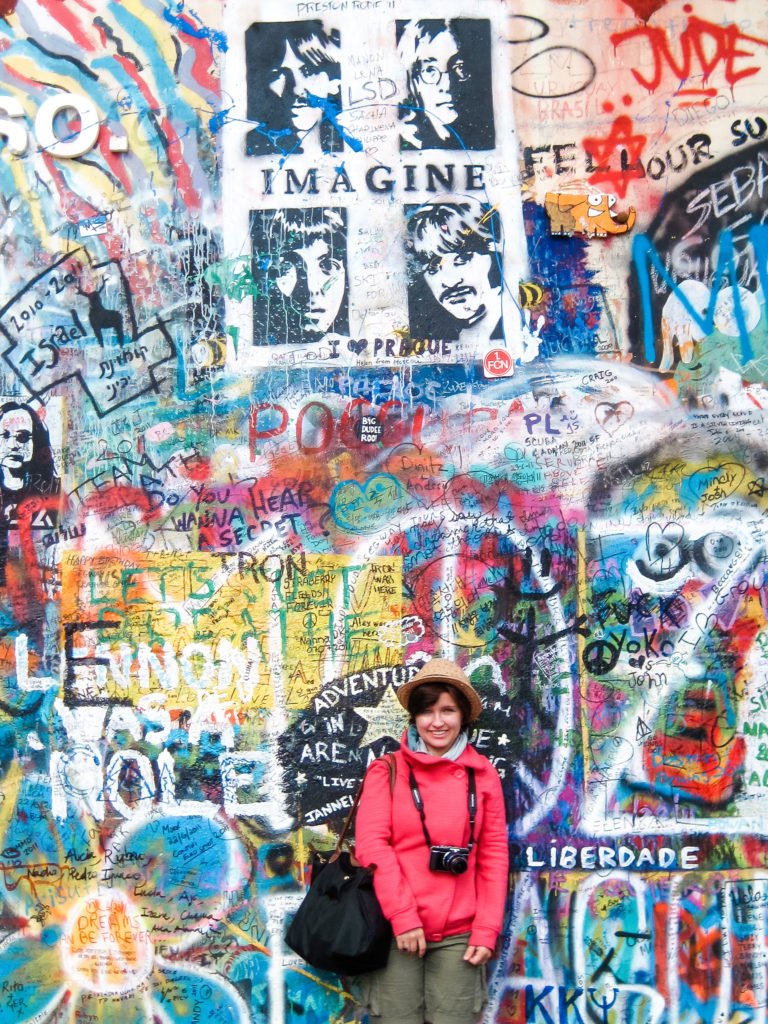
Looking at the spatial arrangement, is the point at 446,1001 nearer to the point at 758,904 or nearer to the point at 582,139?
the point at 758,904

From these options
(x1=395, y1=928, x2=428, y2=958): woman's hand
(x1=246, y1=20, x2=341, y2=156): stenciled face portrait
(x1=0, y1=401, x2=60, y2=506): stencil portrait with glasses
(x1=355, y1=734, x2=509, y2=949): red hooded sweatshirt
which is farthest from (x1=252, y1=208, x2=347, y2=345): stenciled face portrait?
(x1=395, y1=928, x2=428, y2=958): woman's hand

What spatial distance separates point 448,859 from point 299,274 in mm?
2597

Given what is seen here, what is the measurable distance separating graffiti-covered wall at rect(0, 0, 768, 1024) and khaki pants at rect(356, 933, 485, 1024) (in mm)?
511

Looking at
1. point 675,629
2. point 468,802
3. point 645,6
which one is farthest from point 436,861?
point 645,6

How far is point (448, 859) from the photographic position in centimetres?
342

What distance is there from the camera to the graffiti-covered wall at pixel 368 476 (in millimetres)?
3961

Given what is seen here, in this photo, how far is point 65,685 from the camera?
13.3ft

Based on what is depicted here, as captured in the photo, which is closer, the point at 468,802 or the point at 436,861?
the point at 436,861

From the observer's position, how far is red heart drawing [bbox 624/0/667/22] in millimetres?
4188

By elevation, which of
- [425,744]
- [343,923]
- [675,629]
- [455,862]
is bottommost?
[343,923]

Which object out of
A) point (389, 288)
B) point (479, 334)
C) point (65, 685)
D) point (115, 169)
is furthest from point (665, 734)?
point (115, 169)

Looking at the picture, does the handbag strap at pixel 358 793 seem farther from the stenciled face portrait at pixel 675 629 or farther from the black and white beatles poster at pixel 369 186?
the black and white beatles poster at pixel 369 186

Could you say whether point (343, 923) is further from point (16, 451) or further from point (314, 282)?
point (314, 282)

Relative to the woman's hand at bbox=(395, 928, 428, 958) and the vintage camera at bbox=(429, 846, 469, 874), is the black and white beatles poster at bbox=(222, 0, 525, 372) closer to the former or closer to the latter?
the vintage camera at bbox=(429, 846, 469, 874)
